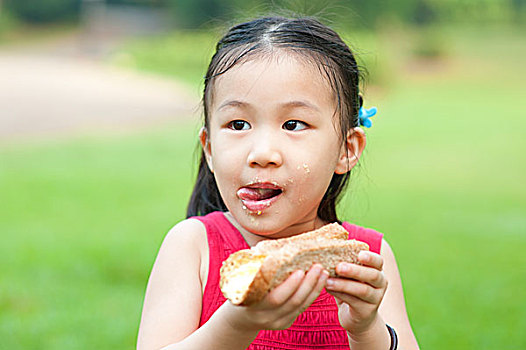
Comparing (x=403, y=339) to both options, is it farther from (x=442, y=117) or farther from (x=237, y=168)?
(x=442, y=117)

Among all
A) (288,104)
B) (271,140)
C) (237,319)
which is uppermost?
(288,104)

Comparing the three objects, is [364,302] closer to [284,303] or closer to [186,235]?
[284,303]

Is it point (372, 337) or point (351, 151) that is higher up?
point (351, 151)

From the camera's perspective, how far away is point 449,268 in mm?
6066

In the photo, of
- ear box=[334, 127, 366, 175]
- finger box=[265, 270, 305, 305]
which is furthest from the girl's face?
finger box=[265, 270, 305, 305]

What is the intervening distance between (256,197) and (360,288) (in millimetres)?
400

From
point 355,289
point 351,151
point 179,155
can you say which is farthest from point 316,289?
point 179,155

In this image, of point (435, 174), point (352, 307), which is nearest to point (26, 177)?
point (435, 174)

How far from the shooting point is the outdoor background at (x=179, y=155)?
16.3 feet

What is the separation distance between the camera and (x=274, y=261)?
1.56 m

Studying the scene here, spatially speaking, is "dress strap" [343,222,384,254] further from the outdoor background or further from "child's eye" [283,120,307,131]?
"child's eye" [283,120,307,131]

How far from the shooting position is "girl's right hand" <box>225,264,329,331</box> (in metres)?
1.54

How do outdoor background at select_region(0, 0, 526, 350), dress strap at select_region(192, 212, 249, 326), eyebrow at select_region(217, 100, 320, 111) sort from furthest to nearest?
outdoor background at select_region(0, 0, 526, 350)
dress strap at select_region(192, 212, 249, 326)
eyebrow at select_region(217, 100, 320, 111)

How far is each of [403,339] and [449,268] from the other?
4.15 m
